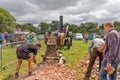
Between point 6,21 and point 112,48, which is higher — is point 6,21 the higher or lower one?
the lower one

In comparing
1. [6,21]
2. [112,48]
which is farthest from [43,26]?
[112,48]

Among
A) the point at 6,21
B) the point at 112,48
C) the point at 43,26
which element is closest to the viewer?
the point at 112,48

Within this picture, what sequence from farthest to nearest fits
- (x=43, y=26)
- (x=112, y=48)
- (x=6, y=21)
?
1. (x=43, y=26)
2. (x=6, y=21)
3. (x=112, y=48)

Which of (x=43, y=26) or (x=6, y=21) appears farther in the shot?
(x=43, y=26)

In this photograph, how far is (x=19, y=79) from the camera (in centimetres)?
869

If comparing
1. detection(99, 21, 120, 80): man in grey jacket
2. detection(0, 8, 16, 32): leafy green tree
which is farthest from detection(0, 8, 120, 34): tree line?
detection(99, 21, 120, 80): man in grey jacket

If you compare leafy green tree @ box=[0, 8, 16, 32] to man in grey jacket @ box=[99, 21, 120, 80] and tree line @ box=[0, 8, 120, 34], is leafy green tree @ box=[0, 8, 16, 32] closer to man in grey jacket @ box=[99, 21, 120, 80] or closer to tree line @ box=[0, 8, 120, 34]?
tree line @ box=[0, 8, 120, 34]

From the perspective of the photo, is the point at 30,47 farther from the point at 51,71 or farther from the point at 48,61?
the point at 48,61

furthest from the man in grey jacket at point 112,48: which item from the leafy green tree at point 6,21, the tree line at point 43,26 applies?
the leafy green tree at point 6,21

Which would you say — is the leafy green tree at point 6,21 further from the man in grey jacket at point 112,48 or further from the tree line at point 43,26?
the man in grey jacket at point 112,48

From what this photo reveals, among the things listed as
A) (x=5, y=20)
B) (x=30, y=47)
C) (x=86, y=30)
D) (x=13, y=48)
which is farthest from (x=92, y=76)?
(x=86, y=30)

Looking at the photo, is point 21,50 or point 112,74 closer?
point 112,74

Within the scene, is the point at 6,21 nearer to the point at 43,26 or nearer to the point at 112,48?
the point at 43,26

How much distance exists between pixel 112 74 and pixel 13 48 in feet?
25.3
